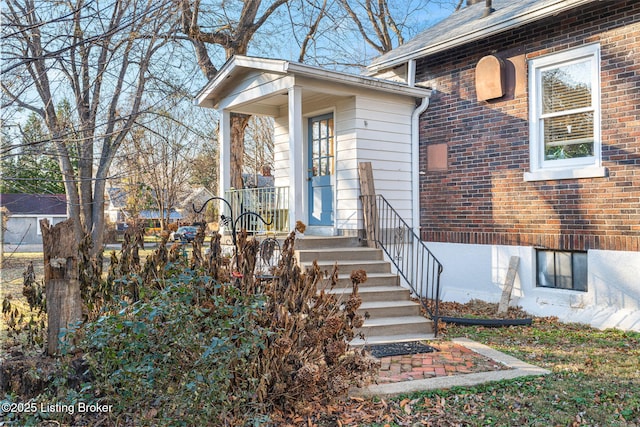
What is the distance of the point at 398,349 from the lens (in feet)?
18.5

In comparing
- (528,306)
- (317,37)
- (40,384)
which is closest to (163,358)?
(40,384)

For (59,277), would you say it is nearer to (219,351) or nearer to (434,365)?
(219,351)

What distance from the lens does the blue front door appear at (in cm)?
921

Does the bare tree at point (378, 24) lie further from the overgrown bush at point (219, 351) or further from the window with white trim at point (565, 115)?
the overgrown bush at point (219, 351)

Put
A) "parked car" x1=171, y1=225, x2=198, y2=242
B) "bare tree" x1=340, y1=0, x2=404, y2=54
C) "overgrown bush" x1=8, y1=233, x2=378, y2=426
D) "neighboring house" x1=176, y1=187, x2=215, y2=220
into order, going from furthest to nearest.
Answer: "neighboring house" x1=176, y1=187, x2=215, y2=220, "bare tree" x1=340, y1=0, x2=404, y2=54, "parked car" x1=171, y1=225, x2=198, y2=242, "overgrown bush" x1=8, y1=233, x2=378, y2=426

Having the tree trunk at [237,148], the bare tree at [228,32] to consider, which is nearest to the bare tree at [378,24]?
the bare tree at [228,32]

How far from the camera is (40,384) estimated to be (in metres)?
4.15

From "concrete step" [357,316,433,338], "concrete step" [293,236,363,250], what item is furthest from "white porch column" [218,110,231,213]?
"concrete step" [357,316,433,338]

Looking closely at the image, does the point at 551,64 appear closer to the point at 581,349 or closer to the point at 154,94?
the point at 581,349

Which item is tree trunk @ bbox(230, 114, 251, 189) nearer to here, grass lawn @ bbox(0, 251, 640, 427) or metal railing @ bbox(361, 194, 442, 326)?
metal railing @ bbox(361, 194, 442, 326)

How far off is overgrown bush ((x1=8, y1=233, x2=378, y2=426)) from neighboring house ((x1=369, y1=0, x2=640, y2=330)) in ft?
13.5

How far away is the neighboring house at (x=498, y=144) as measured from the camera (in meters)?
6.68

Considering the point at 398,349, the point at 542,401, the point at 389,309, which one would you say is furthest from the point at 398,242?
the point at 542,401

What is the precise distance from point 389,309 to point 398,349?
97 cm
